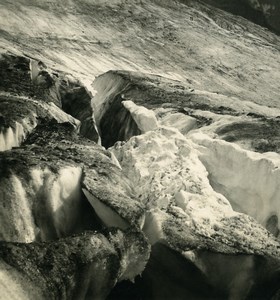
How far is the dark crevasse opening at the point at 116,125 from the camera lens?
23.3 ft

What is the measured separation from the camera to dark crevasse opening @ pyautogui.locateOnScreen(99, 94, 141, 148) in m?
7.10

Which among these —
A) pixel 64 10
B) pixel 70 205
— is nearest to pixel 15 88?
pixel 70 205

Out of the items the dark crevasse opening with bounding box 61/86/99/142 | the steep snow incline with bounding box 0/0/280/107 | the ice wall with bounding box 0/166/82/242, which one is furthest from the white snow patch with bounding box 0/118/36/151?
the steep snow incline with bounding box 0/0/280/107

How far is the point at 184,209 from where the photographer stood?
499 centimetres

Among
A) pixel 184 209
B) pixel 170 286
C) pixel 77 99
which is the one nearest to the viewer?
pixel 170 286

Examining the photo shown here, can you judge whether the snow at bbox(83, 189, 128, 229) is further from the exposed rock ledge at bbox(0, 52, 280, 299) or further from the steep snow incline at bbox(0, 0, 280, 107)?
the steep snow incline at bbox(0, 0, 280, 107)

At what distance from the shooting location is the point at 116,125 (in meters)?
7.42

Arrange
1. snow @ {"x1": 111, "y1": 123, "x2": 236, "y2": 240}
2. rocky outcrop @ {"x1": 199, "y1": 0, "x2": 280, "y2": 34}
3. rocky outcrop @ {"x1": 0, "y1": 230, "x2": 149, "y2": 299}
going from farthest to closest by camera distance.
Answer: rocky outcrop @ {"x1": 199, "y1": 0, "x2": 280, "y2": 34}, snow @ {"x1": 111, "y1": 123, "x2": 236, "y2": 240}, rocky outcrop @ {"x1": 0, "y1": 230, "x2": 149, "y2": 299}

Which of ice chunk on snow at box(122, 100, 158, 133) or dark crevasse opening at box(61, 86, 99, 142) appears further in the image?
dark crevasse opening at box(61, 86, 99, 142)

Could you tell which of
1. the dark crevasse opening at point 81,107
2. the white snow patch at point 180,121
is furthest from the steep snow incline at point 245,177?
the dark crevasse opening at point 81,107

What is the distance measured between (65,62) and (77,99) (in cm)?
282

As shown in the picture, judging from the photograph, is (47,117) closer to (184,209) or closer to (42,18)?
(184,209)

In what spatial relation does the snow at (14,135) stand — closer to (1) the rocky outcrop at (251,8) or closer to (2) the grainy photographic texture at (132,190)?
(2) the grainy photographic texture at (132,190)

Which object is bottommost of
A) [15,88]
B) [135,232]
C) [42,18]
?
[42,18]
